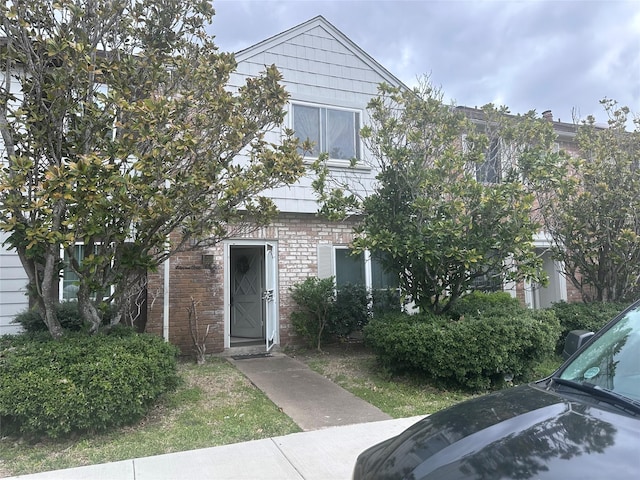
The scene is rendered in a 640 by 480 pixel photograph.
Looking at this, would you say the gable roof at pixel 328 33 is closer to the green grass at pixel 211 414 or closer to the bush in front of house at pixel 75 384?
the green grass at pixel 211 414

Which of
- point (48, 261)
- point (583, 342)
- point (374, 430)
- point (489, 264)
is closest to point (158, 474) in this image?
point (374, 430)

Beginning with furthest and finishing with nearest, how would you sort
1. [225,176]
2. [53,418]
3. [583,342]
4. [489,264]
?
[489,264]
[225,176]
[53,418]
[583,342]

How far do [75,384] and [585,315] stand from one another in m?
7.95

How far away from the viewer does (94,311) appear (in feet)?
17.7

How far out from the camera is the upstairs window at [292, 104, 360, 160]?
961 centimetres

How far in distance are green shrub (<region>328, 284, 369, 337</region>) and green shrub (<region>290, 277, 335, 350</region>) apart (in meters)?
0.14

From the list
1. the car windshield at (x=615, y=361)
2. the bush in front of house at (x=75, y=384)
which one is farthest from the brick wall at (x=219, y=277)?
the car windshield at (x=615, y=361)

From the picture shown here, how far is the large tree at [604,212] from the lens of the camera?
8062 millimetres

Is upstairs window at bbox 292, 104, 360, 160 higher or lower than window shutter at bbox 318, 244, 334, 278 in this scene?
higher

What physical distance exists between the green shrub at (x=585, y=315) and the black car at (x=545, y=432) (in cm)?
583

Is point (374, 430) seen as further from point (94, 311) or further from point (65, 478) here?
point (94, 311)

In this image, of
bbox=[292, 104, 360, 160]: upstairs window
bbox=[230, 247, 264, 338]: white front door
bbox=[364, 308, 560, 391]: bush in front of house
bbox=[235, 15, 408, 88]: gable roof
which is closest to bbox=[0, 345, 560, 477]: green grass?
bbox=[364, 308, 560, 391]: bush in front of house

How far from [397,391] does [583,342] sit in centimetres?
366

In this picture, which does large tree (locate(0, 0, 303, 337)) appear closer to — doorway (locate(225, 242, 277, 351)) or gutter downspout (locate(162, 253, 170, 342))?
gutter downspout (locate(162, 253, 170, 342))
